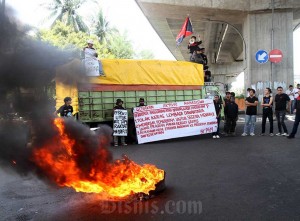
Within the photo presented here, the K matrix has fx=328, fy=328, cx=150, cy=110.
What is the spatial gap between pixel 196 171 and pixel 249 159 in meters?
1.70

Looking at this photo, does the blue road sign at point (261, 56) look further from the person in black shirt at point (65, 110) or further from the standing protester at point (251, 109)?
the person in black shirt at point (65, 110)

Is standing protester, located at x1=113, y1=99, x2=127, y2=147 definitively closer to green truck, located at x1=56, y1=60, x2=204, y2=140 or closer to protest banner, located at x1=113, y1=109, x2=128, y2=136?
protest banner, located at x1=113, y1=109, x2=128, y2=136

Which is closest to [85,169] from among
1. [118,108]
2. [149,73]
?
[118,108]

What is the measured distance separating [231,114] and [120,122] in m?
4.22

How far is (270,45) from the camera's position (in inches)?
757

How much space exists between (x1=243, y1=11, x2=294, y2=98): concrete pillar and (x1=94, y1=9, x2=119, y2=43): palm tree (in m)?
31.6

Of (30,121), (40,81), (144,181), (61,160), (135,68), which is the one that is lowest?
(144,181)

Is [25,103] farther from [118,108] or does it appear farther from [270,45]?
[270,45]

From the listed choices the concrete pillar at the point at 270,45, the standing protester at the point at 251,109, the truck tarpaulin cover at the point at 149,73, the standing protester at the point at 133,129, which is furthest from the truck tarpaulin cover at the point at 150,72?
the concrete pillar at the point at 270,45

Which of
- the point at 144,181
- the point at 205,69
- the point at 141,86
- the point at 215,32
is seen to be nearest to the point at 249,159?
the point at 144,181

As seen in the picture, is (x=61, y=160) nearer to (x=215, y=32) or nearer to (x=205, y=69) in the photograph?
(x=205, y=69)

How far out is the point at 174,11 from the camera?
2153 cm

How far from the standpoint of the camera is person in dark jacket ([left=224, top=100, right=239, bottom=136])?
12344 mm

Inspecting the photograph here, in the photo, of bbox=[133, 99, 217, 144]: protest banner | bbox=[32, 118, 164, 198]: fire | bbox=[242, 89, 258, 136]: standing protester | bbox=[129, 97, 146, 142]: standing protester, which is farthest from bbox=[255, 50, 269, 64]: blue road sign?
bbox=[32, 118, 164, 198]: fire
